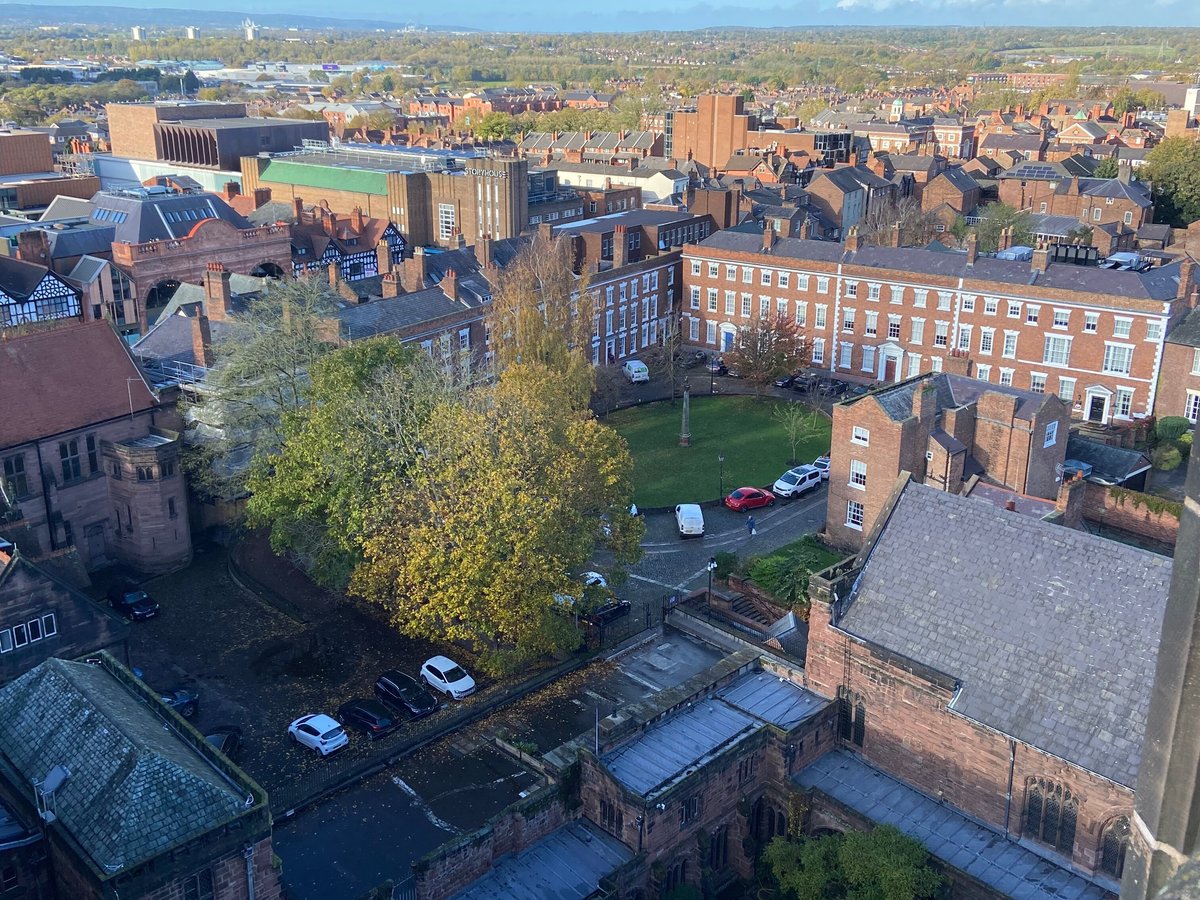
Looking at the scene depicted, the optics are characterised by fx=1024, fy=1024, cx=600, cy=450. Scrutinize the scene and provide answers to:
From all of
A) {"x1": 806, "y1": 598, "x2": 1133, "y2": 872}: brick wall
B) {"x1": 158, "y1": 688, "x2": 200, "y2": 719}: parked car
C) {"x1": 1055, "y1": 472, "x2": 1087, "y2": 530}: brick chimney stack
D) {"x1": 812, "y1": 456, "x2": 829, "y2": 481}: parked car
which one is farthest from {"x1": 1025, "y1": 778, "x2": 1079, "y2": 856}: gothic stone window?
{"x1": 812, "y1": 456, "x2": 829, "y2": 481}: parked car

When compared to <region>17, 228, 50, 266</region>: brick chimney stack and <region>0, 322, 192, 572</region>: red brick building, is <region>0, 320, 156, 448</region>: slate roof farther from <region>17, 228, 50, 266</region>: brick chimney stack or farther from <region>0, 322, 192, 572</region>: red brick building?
<region>17, 228, 50, 266</region>: brick chimney stack

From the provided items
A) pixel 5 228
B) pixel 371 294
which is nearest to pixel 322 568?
pixel 371 294

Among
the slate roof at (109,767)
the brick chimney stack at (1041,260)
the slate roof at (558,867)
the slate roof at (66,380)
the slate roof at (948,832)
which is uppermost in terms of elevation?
the brick chimney stack at (1041,260)

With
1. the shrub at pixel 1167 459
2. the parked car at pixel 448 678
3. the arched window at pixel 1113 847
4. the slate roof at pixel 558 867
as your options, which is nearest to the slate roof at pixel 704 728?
the slate roof at pixel 558 867

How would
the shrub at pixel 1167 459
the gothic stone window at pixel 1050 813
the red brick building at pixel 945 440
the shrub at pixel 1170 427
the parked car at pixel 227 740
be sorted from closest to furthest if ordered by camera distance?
1. the gothic stone window at pixel 1050 813
2. the parked car at pixel 227 740
3. the red brick building at pixel 945 440
4. the shrub at pixel 1167 459
5. the shrub at pixel 1170 427

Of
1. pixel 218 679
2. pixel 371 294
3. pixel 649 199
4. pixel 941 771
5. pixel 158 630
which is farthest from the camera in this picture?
pixel 649 199

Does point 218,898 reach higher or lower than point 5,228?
lower

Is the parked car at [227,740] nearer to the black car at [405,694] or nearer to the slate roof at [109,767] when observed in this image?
the black car at [405,694]

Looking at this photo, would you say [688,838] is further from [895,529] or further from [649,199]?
[649,199]
